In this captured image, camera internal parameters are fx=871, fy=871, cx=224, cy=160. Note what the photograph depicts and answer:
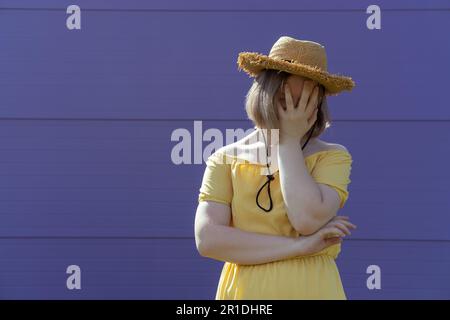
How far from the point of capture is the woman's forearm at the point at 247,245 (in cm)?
207

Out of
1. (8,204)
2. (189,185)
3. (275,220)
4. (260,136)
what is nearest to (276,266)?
(275,220)

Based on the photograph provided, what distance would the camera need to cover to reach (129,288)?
4.25 metres

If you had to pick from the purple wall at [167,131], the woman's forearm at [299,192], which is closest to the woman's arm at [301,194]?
the woman's forearm at [299,192]

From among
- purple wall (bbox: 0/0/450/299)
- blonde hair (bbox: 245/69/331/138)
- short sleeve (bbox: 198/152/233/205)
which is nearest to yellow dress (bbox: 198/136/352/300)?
short sleeve (bbox: 198/152/233/205)

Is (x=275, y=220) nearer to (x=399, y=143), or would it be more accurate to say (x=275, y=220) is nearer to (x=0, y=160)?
(x=399, y=143)

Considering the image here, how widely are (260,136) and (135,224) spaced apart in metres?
2.16

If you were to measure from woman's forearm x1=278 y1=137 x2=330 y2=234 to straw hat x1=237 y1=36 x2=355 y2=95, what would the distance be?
0.19 meters

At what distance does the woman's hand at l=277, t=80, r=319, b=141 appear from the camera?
2.07 meters

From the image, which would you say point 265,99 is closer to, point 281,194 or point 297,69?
point 297,69

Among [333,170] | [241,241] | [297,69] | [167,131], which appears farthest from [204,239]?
[167,131]

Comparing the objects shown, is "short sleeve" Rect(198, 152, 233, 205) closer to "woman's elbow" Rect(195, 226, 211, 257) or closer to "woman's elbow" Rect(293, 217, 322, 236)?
"woman's elbow" Rect(195, 226, 211, 257)

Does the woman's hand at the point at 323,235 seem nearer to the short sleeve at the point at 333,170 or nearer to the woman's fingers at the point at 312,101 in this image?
the short sleeve at the point at 333,170

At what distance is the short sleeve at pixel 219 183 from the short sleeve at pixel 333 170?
0.21 metres

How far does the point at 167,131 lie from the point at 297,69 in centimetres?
222
